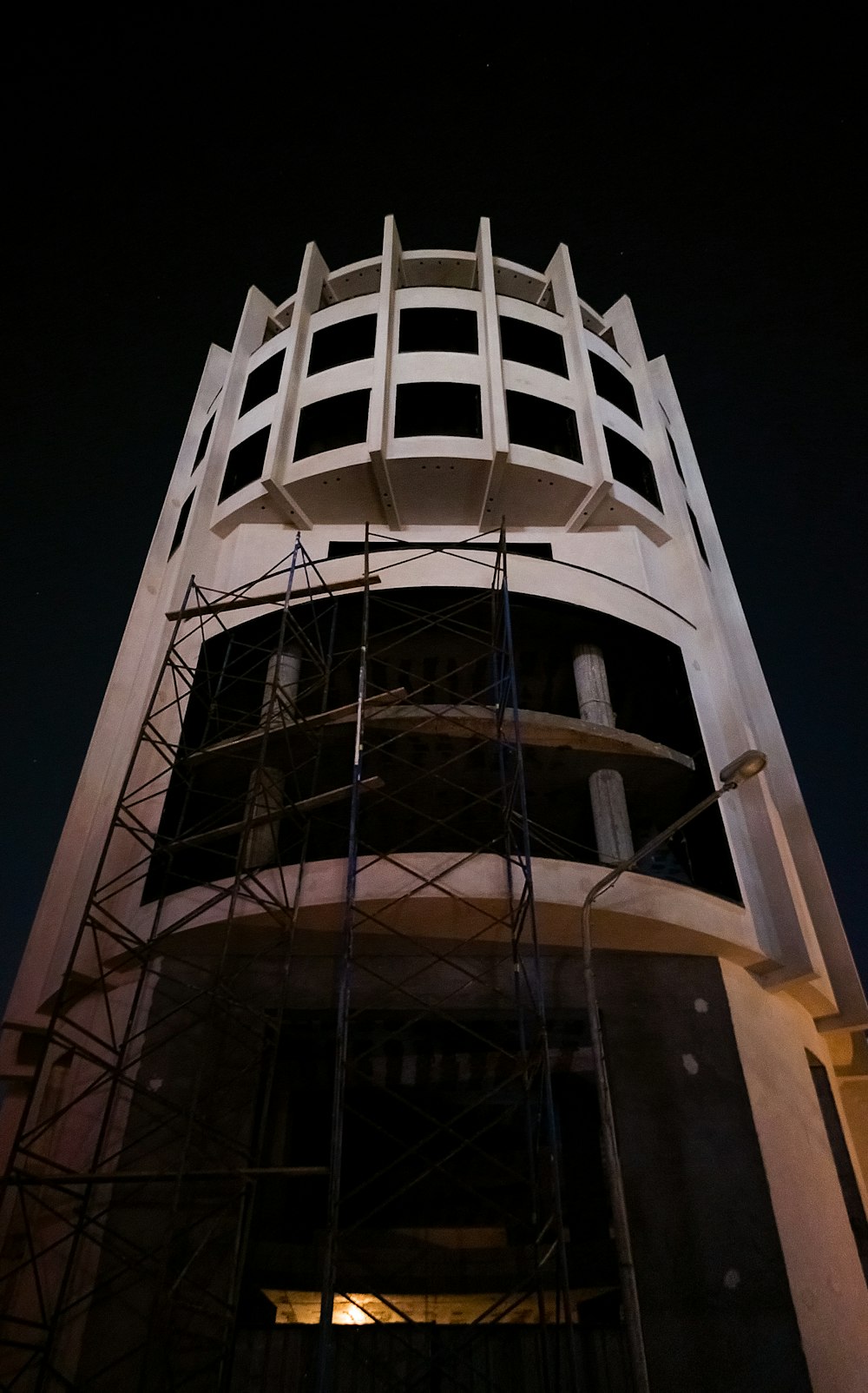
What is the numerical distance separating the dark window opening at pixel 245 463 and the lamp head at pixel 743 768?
1409cm

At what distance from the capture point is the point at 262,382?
72.5ft

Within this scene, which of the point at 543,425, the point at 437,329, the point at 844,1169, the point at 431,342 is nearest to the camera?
the point at 844,1169

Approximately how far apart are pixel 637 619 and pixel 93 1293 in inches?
532

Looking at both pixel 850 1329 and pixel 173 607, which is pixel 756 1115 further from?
pixel 173 607

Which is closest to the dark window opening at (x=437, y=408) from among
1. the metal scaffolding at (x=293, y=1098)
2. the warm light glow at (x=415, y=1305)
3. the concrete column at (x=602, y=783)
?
the metal scaffolding at (x=293, y=1098)

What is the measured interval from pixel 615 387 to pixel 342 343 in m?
7.19

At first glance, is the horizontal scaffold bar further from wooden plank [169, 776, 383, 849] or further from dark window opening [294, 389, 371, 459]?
dark window opening [294, 389, 371, 459]

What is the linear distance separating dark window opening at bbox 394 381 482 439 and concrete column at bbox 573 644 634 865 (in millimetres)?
6328

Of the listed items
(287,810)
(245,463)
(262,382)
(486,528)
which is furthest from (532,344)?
(287,810)

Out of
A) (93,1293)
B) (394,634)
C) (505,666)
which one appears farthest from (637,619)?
(93,1293)

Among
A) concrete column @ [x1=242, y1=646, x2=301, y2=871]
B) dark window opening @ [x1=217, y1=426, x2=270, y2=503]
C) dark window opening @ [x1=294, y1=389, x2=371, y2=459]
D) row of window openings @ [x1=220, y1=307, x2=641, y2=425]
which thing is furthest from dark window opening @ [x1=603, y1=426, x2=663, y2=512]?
concrete column @ [x1=242, y1=646, x2=301, y2=871]

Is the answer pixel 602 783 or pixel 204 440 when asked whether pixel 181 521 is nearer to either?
pixel 204 440

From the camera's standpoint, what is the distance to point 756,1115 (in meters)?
10.9

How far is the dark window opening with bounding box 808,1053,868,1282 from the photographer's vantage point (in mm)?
14438
